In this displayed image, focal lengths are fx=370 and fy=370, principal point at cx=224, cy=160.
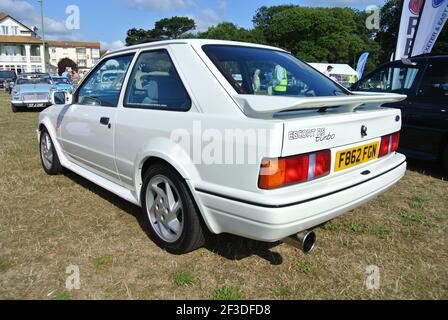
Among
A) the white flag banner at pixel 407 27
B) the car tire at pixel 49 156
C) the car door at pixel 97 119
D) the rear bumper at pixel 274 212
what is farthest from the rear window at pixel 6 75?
the rear bumper at pixel 274 212

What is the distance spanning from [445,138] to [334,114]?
3.16 m

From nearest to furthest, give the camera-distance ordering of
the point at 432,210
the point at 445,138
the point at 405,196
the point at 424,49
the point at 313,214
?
the point at 313,214
the point at 432,210
the point at 405,196
the point at 445,138
the point at 424,49

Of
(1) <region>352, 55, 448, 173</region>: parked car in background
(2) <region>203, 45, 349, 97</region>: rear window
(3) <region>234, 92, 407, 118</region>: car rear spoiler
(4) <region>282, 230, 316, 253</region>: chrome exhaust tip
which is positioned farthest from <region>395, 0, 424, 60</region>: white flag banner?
(4) <region>282, 230, 316, 253</region>: chrome exhaust tip

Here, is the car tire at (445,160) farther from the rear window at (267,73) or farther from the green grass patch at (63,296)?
→ the green grass patch at (63,296)

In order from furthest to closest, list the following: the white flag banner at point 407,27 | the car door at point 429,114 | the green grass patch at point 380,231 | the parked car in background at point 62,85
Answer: the parked car in background at point 62,85 → the white flag banner at point 407,27 → the car door at point 429,114 → the green grass patch at point 380,231

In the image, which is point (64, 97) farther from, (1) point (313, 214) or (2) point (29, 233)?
(1) point (313, 214)

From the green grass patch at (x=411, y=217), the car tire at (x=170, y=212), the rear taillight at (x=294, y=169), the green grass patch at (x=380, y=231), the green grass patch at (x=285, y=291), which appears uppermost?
the rear taillight at (x=294, y=169)

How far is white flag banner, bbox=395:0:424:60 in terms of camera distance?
8.68 metres

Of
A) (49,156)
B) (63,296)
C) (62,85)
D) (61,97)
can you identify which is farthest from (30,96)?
(63,296)

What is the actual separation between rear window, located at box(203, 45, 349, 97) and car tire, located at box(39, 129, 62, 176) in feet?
9.27

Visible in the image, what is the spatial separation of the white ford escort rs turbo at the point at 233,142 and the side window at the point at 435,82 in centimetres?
234

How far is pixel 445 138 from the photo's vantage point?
4.76 meters

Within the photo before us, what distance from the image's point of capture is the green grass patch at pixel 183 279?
246 centimetres
